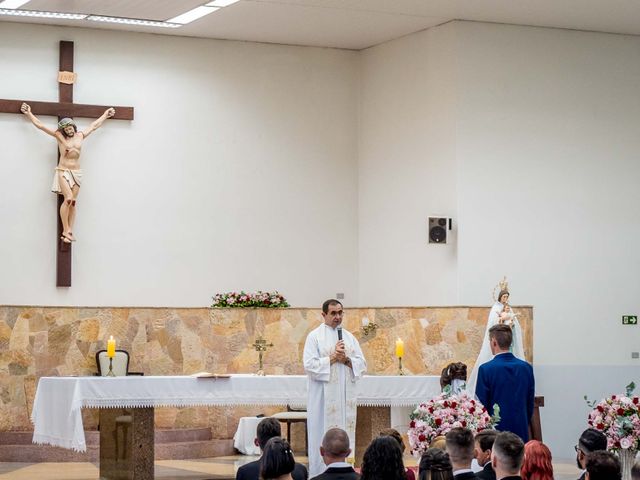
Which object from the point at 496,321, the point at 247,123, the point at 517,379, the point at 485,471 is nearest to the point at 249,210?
the point at 247,123

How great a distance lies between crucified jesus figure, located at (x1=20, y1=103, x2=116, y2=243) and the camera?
602 inches

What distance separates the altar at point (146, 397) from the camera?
11000mm

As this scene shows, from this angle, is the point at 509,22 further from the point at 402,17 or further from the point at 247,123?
the point at 247,123

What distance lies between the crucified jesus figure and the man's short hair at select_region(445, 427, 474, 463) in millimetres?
9679

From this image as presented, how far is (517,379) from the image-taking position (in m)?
8.98

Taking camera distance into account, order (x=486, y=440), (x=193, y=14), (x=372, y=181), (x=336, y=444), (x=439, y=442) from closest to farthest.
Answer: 1. (x=336, y=444)
2. (x=486, y=440)
3. (x=439, y=442)
4. (x=193, y=14)
5. (x=372, y=181)

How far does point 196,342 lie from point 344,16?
4198 mm

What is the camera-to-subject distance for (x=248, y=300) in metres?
15.1

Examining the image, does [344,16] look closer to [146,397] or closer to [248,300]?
[248,300]

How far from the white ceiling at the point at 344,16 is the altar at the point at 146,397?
428cm

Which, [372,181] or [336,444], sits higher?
[372,181]

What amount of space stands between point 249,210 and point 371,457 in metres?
10.6

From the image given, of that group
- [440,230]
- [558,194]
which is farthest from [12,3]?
[558,194]

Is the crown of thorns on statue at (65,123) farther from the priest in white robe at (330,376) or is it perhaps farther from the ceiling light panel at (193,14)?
the priest in white robe at (330,376)
